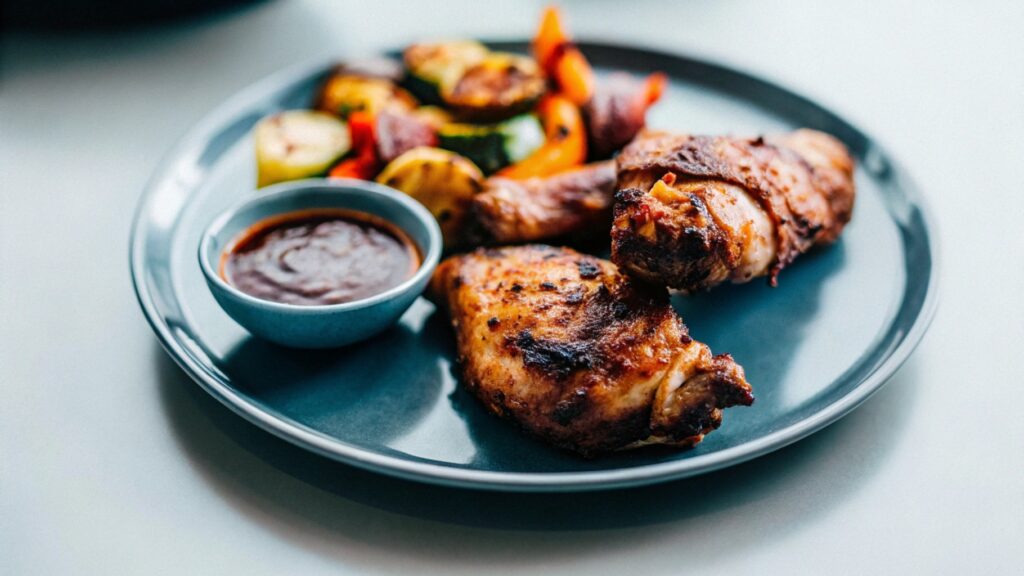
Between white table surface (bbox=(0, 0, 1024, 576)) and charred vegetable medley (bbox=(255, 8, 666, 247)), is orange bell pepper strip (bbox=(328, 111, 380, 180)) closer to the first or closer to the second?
charred vegetable medley (bbox=(255, 8, 666, 247))

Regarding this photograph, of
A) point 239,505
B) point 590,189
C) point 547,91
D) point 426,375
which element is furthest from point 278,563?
point 547,91

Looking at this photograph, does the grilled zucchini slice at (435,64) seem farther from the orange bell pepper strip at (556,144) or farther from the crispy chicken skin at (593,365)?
the crispy chicken skin at (593,365)

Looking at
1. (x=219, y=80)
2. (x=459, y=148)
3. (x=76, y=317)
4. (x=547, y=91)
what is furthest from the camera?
(x=219, y=80)

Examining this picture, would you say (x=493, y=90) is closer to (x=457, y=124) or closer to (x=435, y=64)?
(x=457, y=124)

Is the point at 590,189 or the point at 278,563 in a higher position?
the point at 590,189

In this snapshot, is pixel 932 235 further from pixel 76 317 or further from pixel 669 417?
pixel 76 317

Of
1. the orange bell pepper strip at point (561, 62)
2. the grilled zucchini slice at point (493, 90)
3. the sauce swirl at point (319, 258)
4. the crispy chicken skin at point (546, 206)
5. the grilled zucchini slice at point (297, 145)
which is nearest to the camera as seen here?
the sauce swirl at point (319, 258)

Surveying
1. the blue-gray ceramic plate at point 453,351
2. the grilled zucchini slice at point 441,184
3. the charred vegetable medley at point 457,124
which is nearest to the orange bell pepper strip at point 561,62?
the charred vegetable medley at point 457,124
